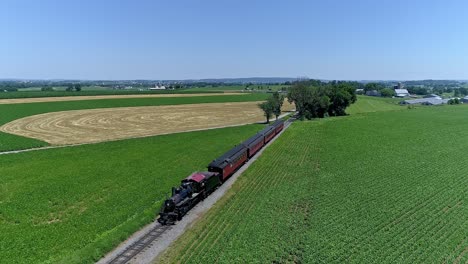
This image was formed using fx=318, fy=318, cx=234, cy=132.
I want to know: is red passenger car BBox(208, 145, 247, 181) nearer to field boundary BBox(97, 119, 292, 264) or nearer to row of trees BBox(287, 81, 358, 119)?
field boundary BBox(97, 119, 292, 264)

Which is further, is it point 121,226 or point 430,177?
point 430,177

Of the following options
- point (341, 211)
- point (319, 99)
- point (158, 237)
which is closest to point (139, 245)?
point (158, 237)

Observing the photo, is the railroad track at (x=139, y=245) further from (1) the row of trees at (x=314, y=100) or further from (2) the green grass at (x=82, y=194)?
(1) the row of trees at (x=314, y=100)

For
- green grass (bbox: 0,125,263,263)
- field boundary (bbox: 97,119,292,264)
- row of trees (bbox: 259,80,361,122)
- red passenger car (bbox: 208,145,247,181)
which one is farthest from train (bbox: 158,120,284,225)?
row of trees (bbox: 259,80,361,122)

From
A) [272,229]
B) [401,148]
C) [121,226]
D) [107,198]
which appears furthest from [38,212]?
[401,148]

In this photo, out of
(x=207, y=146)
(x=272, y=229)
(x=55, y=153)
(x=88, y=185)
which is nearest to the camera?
(x=272, y=229)

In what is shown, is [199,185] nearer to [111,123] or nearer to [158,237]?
[158,237]

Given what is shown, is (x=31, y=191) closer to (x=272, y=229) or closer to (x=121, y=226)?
(x=121, y=226)
